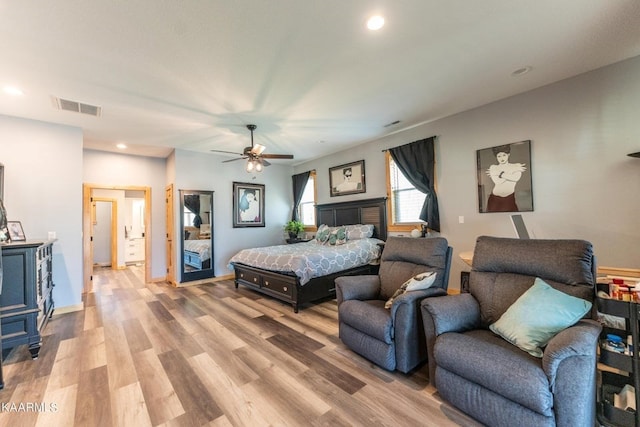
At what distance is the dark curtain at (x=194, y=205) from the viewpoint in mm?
5473

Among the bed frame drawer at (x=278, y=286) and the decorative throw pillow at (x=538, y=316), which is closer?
the decorative throw pillow at (x=538, y=316)

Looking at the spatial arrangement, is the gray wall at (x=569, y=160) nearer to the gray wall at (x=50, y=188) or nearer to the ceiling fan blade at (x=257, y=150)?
the ceiling fan blade at (x=257, y=150)

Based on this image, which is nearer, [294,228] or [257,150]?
[257,150]

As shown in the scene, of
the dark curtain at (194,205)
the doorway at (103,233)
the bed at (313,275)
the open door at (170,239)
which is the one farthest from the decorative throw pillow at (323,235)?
the doorway at (103,233)

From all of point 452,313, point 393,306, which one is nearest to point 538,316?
point 452,313

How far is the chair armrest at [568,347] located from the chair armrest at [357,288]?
1.48m

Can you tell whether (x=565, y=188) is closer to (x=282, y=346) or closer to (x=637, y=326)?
(x=637, y=326)

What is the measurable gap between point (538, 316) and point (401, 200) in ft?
11.3

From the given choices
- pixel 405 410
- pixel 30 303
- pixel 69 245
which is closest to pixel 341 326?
pixel 405 410

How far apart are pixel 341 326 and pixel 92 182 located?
573 cm

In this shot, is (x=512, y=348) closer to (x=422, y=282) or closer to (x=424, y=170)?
(x=422, y=282)

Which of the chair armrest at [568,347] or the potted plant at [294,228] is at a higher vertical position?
the potted plant at [294,228]

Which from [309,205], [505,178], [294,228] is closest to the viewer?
[505,178]

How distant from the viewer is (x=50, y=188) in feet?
12.4
